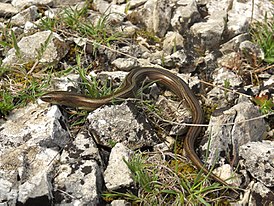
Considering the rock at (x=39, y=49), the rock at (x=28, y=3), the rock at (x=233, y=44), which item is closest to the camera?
the rock at (x=39, y=49)

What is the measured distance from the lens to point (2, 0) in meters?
5.56

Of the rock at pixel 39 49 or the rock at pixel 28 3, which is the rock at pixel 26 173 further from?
the rock at pixel 28 3

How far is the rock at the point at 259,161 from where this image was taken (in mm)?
3643

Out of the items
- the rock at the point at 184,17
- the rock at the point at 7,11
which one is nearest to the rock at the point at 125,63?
the rock at the point at 184,17

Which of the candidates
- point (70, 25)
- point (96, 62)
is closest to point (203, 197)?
point (96, 62)

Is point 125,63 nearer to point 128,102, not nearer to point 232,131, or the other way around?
point 128,102

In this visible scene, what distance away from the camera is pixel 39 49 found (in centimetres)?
480

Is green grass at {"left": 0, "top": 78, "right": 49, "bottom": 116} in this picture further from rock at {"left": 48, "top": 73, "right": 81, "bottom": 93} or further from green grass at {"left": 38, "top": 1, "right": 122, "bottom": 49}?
green grass at {"left": 38, "top": 1, "right": 122, "bottom": 49}

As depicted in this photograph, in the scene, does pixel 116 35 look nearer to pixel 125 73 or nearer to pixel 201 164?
pixel 125 73

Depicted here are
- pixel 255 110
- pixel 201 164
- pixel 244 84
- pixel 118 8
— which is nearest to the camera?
pixel 201 164

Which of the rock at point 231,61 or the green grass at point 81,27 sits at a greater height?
the green grass at point 81,27

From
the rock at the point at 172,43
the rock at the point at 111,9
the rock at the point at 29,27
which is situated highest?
the rock at the point at 111,9

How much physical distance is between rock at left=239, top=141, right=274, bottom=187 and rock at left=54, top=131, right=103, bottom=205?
1.18m

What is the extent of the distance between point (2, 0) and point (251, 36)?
9.63 feet
